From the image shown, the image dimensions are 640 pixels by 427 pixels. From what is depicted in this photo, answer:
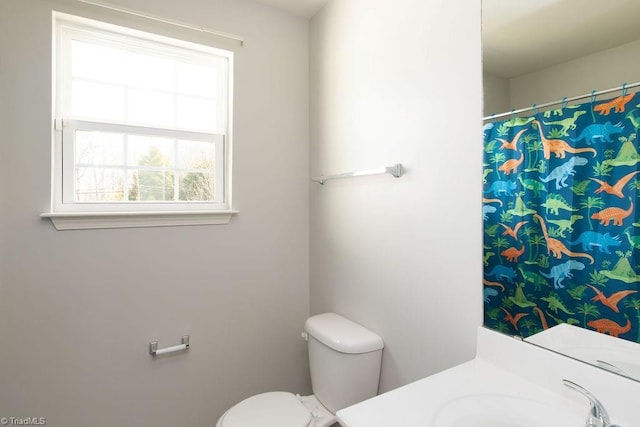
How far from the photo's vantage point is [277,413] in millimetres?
1408

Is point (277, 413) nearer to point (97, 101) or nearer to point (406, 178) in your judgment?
point (406, 178)

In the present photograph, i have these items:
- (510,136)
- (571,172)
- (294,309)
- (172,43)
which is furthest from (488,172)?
(172,43)

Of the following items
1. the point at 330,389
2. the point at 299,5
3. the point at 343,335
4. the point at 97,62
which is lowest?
the point at 330,389

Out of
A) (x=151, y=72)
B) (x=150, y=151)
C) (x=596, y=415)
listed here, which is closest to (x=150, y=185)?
(x=150, y=151)

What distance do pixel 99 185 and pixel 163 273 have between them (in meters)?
0.53

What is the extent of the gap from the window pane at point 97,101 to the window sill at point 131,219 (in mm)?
490

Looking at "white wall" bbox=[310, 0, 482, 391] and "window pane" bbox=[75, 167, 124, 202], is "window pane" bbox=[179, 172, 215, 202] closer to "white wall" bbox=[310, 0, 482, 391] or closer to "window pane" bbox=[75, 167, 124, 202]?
"window pane" bbox=[75, 167, 124, 202]

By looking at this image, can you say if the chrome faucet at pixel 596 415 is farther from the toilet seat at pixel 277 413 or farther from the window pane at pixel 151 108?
the window pane at pixel 151 108

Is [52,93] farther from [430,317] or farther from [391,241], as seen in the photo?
[430,317]

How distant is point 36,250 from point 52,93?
0.69 meters

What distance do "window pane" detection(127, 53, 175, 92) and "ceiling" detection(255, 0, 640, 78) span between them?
1506mm

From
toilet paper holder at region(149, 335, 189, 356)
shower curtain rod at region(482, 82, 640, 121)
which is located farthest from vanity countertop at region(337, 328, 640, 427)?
toilet paper holder at region(149, 335, 189, 356)

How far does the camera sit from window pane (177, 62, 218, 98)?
180 centimetres

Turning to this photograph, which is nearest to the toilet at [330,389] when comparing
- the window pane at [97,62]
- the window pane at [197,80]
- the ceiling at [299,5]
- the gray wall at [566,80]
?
the gray wall at [566,80]
